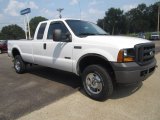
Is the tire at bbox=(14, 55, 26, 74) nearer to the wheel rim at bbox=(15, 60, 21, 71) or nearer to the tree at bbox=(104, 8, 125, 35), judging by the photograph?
the wheel rim at bbox=(15, 60, 21, 71)

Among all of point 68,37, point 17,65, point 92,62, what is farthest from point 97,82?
point 17,65

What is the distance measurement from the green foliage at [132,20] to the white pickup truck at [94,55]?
310 feet

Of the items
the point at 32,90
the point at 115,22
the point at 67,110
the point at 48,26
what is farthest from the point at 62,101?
the point at 115,22

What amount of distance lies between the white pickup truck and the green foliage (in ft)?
310

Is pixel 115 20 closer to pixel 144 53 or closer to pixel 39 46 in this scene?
pixel 39 46

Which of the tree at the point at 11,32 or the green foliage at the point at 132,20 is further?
the green foliage at the point at 132,20

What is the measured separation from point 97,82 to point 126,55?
3.34ft

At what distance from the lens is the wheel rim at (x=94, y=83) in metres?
4.70

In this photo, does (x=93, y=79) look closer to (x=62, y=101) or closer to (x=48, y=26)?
(x=62, y=101)

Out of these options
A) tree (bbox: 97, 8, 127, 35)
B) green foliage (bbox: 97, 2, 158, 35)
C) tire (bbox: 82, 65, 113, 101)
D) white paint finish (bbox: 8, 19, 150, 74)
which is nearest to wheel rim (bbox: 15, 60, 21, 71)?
white paint finish (bbox: 8, 19, 150, 74)

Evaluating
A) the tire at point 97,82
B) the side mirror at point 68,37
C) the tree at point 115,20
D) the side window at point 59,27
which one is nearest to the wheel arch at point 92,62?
the tire at point 97,82

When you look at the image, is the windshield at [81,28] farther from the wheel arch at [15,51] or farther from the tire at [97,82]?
the wheel arch at [15,51]

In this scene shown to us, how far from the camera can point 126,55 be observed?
4191 millimetres

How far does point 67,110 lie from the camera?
4262 millimetres
